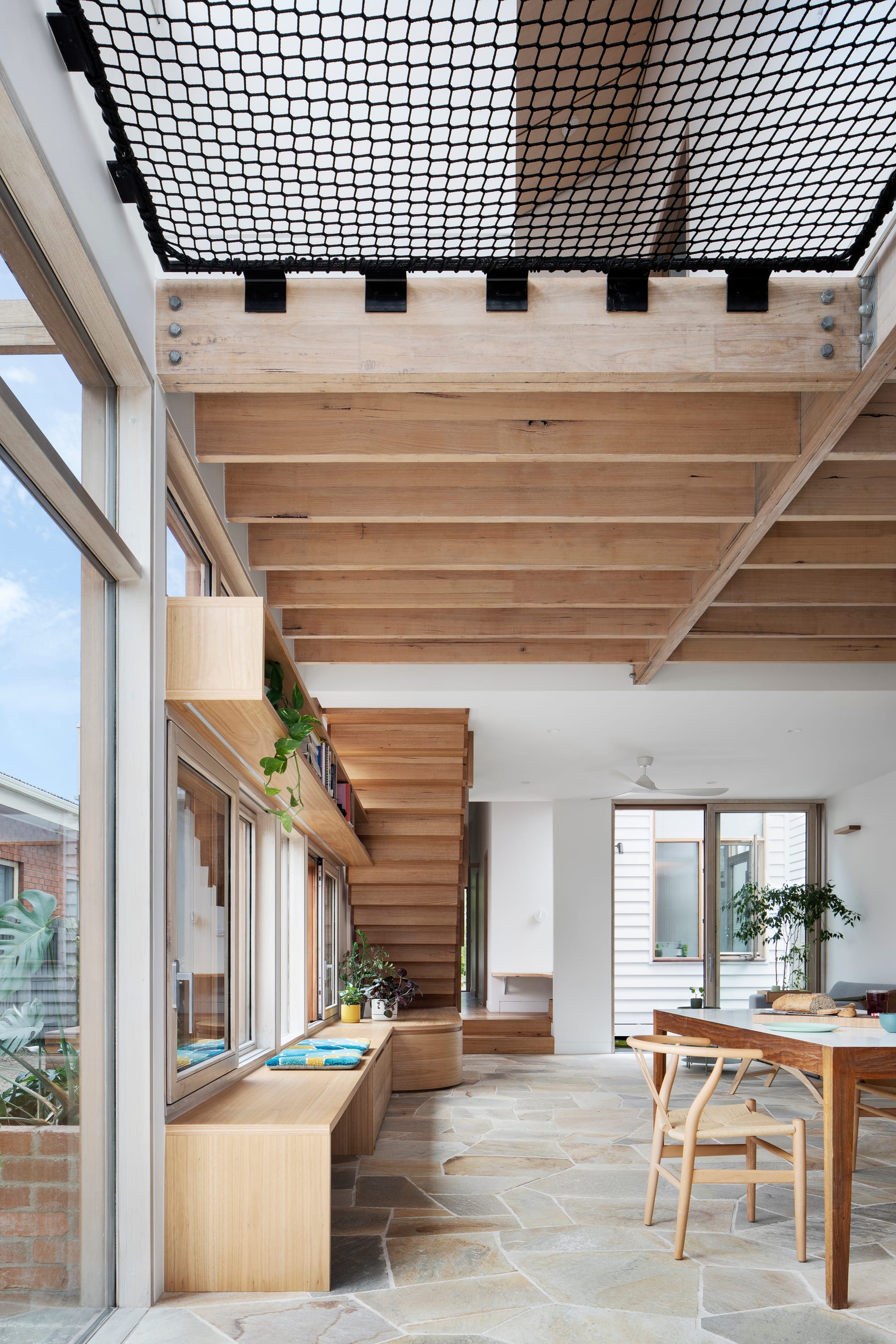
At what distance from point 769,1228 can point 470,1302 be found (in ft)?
4.87

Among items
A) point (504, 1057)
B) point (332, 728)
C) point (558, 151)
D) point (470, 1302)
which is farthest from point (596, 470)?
point (504, 1057)

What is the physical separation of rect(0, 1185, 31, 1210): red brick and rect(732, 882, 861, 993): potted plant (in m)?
10.2

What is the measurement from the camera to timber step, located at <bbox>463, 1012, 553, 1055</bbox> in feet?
37.2

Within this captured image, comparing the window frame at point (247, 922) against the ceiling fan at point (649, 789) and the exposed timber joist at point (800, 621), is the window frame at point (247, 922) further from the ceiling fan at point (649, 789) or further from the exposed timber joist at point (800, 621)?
the ceiling fan at point (649, 789)

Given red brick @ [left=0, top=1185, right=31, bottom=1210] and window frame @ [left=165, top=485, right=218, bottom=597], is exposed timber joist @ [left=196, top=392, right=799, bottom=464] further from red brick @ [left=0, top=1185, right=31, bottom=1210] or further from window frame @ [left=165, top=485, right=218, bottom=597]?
red brick @ [left=0, top=1185, right=31, bottom=1210]

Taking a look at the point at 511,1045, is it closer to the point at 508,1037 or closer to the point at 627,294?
the point at 508,1037

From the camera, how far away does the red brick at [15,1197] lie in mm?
2115

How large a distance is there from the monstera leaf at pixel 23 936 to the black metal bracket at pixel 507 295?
2.01 metres

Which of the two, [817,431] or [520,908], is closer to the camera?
[817,431]

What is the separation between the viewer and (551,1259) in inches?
151

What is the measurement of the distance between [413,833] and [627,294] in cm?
587

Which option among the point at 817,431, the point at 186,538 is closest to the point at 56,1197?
the point at 186,538

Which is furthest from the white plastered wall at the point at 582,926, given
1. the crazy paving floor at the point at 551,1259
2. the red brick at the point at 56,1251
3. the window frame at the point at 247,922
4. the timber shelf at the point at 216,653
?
the red brick at the point at 56,1251

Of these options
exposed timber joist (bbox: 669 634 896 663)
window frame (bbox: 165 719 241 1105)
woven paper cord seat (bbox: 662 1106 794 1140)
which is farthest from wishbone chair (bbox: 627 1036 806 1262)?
exposed timber joist (bbox: 669 634 896 663)
